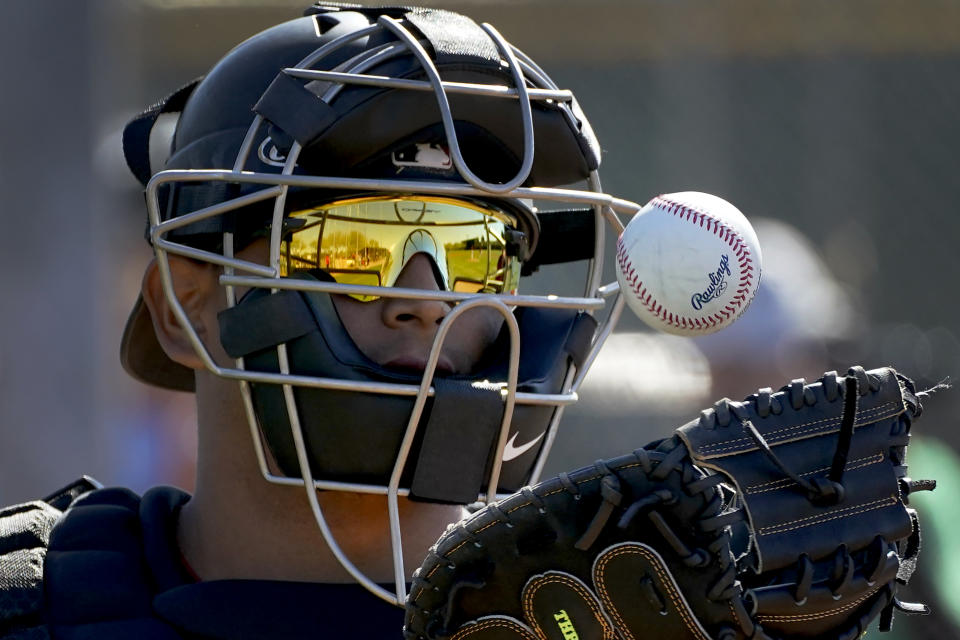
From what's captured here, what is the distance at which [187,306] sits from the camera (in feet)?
7.71

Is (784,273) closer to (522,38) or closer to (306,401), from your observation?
(522,38)

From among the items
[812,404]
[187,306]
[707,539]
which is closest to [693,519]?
[707,539]

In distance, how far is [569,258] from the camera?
2623 mm

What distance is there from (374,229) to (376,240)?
18 mm

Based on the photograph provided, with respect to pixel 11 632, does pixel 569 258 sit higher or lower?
higher

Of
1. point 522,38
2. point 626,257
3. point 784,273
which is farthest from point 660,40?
point 626,257

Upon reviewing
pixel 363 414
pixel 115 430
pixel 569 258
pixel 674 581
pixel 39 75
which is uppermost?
pixel 39 75

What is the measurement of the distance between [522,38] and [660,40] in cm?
73

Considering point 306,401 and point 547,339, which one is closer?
point 306,401

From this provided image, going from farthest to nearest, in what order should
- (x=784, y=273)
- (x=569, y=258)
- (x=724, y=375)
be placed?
(x=784, y=273) < (x=724, y=375) < (x=569, y=258)

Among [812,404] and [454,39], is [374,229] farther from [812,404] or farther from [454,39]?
[812,404]

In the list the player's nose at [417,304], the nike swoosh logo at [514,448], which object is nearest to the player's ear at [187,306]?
the player's nose at [417,304]

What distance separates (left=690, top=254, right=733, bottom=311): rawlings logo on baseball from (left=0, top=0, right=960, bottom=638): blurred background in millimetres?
2628

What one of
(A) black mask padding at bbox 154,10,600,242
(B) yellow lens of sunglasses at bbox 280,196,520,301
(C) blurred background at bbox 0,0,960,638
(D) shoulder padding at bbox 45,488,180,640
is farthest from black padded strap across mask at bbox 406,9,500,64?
(C) blurred background at bbox 0,0,960,638
